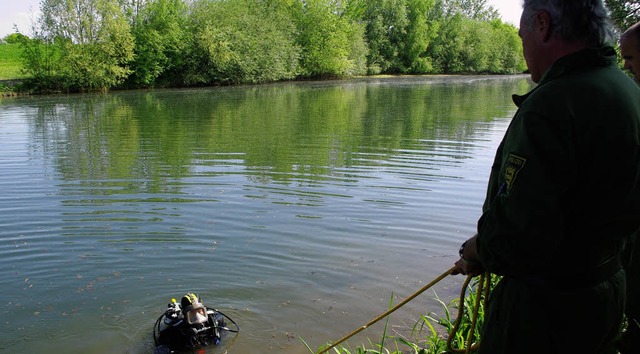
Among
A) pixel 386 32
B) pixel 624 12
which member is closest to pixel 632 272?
pixel 624 12

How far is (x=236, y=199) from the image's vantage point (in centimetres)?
948

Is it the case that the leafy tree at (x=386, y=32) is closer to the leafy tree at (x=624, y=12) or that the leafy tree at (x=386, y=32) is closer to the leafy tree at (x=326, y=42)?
the leafy tree at (x=326, y=42)

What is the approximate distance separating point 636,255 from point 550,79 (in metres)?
1.73

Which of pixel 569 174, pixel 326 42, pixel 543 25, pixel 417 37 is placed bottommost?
pixel 569 174

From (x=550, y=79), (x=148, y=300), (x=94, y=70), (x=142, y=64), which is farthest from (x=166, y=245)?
(x=142, y=64)

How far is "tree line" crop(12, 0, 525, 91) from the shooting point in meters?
39.5

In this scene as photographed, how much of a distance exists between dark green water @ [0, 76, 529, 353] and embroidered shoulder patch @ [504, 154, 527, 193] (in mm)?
3636

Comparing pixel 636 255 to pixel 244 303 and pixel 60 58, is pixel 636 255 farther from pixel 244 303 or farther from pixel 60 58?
pixel 60 58

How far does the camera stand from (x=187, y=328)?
15.3ft

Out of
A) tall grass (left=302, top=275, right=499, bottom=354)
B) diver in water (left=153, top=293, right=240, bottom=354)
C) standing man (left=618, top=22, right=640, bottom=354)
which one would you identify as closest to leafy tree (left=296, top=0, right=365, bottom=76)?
tall grass (left=302, top=275, right=499, bottom=354)

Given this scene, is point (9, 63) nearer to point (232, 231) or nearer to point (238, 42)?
point (238, 42)

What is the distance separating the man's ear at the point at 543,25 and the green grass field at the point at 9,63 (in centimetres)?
4364

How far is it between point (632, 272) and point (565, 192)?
5.42ft

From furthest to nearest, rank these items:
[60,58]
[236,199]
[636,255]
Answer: [60,58], [236,199], [636,255]
